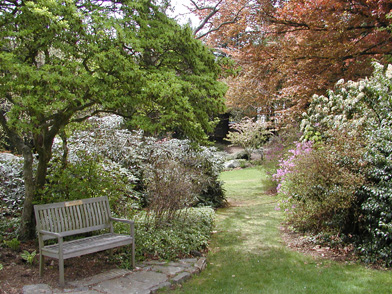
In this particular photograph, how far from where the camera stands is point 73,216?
4906 mm

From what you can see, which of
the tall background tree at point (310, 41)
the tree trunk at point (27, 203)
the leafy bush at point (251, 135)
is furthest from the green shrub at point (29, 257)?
the leafy bush at point (251, 135)

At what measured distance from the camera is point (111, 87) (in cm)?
457

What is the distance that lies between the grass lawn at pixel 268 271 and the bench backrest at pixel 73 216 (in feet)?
5.42

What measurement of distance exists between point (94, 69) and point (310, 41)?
6.35 meters

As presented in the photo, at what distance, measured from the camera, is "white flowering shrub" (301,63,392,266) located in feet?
16.5

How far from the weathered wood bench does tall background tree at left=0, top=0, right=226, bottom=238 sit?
1125mm

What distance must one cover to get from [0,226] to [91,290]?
9.70ft

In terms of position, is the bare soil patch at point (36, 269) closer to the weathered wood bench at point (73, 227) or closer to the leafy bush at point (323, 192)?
the weathered wood bench at point (73, 227)

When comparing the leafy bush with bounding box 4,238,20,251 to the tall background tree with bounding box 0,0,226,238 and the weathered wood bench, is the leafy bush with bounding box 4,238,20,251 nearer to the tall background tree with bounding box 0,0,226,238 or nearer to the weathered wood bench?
the tall background tree with bounding box 0,0,226,238

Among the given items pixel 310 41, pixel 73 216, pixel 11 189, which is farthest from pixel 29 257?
pixel 310 41

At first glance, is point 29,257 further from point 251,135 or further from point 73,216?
point 251,135

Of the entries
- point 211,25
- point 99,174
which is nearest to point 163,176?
point 99,174

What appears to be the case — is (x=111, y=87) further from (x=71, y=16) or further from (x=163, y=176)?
(x=163, y=176)

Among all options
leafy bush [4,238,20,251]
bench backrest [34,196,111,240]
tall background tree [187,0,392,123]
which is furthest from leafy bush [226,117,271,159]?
leafy bush [4,238,20,251]
